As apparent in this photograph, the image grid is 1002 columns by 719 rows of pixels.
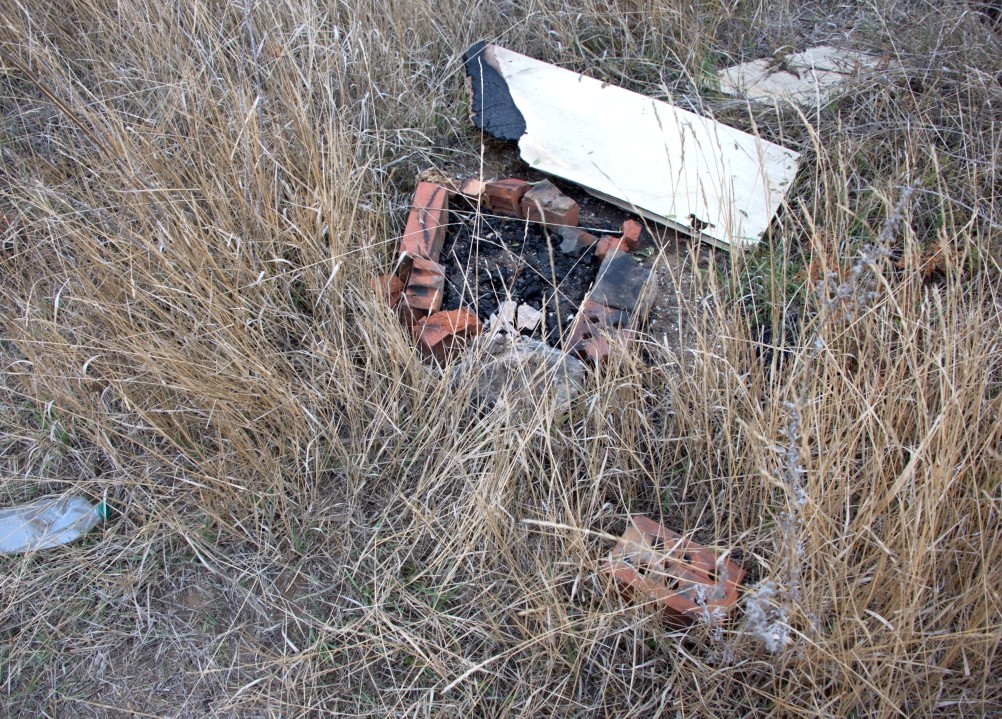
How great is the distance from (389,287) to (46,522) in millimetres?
1214

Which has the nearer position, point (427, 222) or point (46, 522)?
point (46, 522)

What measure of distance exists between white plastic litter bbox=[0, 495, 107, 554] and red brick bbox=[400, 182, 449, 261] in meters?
1.26

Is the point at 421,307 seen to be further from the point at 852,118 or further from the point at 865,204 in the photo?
the point at 852,118

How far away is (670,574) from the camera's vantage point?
1.75m

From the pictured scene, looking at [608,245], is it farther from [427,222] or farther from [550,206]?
[427,222]

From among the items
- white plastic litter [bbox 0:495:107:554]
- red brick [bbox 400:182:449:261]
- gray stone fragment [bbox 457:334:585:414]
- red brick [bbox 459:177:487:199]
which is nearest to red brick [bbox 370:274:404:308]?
red brick [bbox 400:182:449:261]

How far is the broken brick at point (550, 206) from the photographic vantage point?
2869mm

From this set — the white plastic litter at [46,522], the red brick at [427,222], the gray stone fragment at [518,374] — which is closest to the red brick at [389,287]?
the red brick at [427,222]

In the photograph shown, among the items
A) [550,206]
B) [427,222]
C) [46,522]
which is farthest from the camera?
[550,206]

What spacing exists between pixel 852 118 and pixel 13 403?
3.08m

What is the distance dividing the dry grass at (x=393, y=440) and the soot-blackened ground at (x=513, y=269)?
10.1 inches

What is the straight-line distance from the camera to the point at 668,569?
6.23 feet

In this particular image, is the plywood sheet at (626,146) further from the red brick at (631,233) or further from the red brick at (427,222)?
the red brick at (427,222)

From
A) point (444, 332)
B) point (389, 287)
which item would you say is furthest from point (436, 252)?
point (444, 332)
